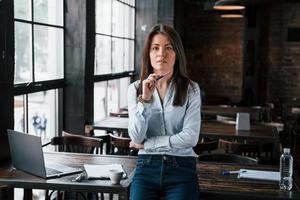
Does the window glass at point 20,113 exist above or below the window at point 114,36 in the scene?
below

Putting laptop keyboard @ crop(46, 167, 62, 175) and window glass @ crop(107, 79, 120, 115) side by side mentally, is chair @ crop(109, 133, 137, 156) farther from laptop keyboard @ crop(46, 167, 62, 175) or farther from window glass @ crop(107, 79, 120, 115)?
window glass @ crop(107, 79, 120, 115)

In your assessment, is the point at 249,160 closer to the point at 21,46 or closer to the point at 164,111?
the point at 164,111

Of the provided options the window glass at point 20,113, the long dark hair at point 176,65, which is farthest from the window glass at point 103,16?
the long dark hair at point 176,65

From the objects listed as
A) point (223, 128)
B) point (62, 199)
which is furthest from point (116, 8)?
point (62, 199)

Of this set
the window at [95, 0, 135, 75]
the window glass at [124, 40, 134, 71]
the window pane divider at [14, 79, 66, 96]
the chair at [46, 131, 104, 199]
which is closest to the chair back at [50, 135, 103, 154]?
the chair at [46, 131, 104, 199]

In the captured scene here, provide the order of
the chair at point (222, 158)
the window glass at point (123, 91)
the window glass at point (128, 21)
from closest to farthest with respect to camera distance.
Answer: the chair at point (222, 158)
the window glass at point (123, 91)
the window glass at point (128, 21)

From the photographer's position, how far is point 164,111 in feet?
7.13

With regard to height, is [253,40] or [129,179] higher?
[253,40]

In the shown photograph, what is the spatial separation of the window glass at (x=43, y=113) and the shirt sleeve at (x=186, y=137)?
207 cm

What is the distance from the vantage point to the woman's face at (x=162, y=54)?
218 cm

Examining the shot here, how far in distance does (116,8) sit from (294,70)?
4338 mm

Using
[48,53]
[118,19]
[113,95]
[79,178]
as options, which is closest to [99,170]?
[79,178]

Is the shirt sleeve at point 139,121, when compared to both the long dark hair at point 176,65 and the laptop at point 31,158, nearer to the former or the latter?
the long dark hair at point 176,65

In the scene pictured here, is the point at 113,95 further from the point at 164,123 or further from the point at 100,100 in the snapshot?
the point at 164,123
